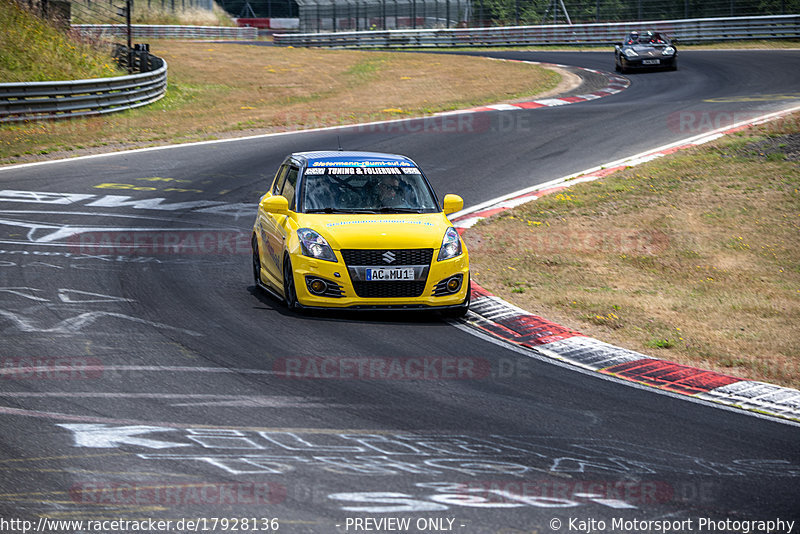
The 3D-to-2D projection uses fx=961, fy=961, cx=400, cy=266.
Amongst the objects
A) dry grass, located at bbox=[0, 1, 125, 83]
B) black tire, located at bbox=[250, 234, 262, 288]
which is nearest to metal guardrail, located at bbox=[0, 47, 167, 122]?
dry grass, located at bbox=[0, 1, 125, 83]

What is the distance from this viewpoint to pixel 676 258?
13719mm

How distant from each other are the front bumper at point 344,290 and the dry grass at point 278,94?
12.9 m

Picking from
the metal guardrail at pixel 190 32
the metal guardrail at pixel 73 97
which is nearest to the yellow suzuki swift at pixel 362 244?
the metal guardrail at pixel 73 97

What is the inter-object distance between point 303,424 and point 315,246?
3.75m

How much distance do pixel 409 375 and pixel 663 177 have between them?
1124 cm

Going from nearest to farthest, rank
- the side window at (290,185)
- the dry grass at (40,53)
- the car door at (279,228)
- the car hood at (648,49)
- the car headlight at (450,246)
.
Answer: the car headlight at (450,246) < the car door at (279,228) < the side window at (290,185) < the dry grass at (40,53) < the car hood at (648,49)

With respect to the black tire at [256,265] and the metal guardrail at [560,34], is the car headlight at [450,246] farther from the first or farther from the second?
the metal guardrail at [560,34]

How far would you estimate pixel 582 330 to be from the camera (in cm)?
1027

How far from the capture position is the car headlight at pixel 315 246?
10292 mm

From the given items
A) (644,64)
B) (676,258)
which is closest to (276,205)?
(676,258)

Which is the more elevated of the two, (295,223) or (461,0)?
(461,0)

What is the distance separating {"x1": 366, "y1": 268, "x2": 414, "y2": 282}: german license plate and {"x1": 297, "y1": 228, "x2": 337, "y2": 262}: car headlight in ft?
1.39

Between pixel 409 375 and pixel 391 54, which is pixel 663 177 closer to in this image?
pixel 409 375

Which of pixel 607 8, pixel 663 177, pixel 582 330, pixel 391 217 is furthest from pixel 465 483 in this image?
pixel 607 8
